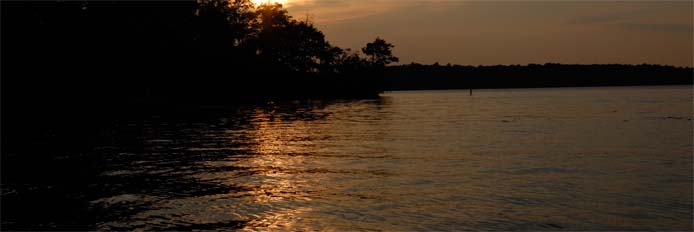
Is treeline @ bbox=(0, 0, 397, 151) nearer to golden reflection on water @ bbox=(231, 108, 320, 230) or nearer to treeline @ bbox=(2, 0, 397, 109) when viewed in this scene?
treeline @ bbox=(2, 0, 397, 109)

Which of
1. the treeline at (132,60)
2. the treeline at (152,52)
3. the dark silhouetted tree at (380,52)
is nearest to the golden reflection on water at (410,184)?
the treeline at (132,60)

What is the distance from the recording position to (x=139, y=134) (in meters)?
41.2

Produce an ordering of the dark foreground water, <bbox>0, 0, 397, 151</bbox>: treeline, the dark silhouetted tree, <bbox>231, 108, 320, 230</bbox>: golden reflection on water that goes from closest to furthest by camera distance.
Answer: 1. the dark foreground water
2. <bbox>231, 108, 320, 230</bbox>: golden reflection on water
3. <bbox>0, 0, 397, 151</bbox>: treeline
4. the dark silhouetted tree

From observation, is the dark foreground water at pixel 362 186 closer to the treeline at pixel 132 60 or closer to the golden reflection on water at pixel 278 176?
the golden reflection on water at pixel 278 176

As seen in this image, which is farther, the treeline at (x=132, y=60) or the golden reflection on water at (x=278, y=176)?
the treeline at (x=132, y=60)

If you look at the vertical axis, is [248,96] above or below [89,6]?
below

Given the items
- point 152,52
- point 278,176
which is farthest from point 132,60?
point 278,176

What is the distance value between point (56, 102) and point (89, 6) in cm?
1435

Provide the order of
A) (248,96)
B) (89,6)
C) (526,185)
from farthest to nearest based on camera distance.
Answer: (248,96) < (89,6) < (526,185)

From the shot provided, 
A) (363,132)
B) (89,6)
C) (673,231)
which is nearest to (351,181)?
(673,231)

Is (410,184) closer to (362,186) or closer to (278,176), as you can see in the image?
(362,186)

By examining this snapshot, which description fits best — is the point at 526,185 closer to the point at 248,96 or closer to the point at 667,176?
the point at 667,176

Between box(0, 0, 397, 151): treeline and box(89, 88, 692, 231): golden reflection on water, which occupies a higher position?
box(0, 0, 397, 151): treeline

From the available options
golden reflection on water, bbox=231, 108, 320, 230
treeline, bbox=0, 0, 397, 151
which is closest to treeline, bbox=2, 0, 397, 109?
treeline, bbox=0, 0, 397, 151
